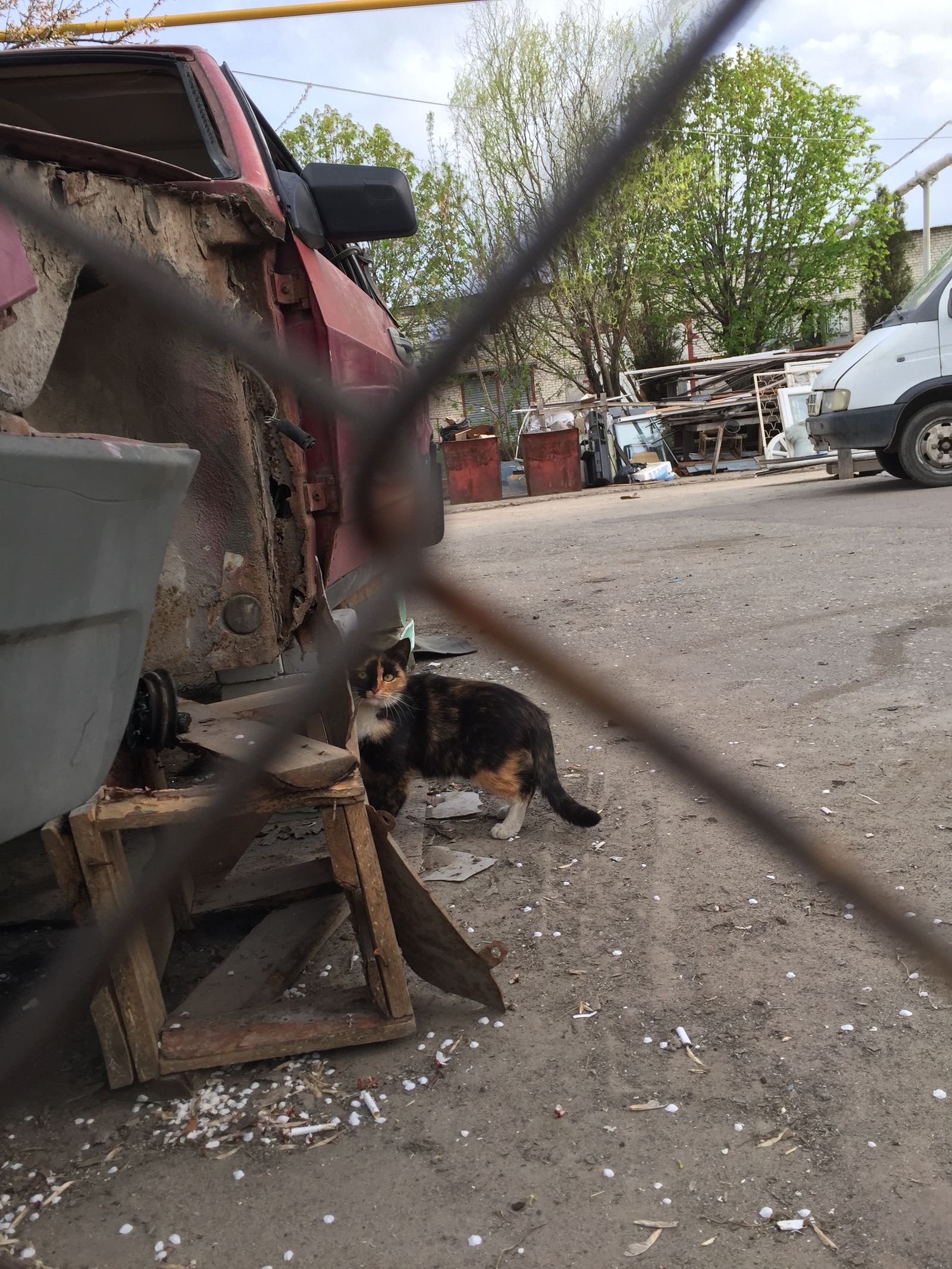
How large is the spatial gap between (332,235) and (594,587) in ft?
15.2

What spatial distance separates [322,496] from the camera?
233 cm

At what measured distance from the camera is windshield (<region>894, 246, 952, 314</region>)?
888 centimetres

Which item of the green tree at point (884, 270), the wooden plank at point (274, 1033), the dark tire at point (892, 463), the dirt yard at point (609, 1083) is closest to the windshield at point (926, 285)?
the dark tire at point (892, 463)

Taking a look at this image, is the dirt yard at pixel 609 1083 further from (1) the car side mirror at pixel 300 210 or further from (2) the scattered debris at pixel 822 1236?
(1) the car side mirror at pixel 300 210

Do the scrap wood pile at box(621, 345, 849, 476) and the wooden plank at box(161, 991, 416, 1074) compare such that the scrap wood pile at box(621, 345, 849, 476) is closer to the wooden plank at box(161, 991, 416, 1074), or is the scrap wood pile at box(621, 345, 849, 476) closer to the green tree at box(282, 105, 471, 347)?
the wooden plank at box(161, 991, 416, 1074)

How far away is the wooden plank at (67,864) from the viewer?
1.79 metres

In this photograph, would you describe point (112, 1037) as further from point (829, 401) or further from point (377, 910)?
point (829, 401)

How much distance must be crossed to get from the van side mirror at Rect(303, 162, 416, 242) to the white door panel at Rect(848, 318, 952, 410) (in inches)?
302

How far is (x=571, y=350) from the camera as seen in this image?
169cm

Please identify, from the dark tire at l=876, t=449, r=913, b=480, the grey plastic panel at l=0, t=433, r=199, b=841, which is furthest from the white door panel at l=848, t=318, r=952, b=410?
the grey plastic panel at l=0, t=433, r=199, b=841

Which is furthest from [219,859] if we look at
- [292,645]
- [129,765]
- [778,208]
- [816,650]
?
[778,208]

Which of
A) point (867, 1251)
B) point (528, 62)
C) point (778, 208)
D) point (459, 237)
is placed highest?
A: point (778, 208)

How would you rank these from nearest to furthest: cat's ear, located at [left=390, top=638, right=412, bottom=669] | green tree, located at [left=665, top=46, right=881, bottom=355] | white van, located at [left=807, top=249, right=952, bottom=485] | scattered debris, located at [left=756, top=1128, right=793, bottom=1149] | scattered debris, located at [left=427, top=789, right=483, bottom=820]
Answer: scattered debris, located at [left=756, top=1128, right=793, bottom=1149] → cat's ear, located at [left=390, top=638, right=412, bottom=669] → scattered debris, located at [left=427, top=789, right=483, bottom=820] → white van, located at [left=807, top=249, right=952, bottom=485] → green tree, located at [left=665, top=46, right=881, bottom=355]

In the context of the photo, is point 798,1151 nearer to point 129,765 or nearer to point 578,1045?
point 578,1045
